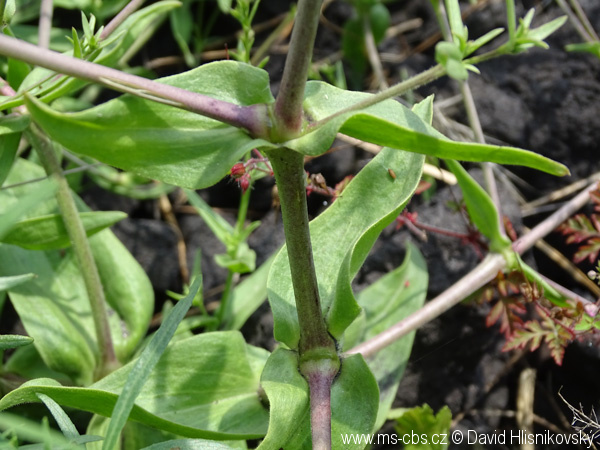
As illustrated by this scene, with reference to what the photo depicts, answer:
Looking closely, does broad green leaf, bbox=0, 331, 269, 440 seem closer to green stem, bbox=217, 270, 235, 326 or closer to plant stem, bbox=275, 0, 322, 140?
green stem, bbox=217, 270, 235, 326

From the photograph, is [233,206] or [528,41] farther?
[233,206]

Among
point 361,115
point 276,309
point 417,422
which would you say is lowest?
point 417,422

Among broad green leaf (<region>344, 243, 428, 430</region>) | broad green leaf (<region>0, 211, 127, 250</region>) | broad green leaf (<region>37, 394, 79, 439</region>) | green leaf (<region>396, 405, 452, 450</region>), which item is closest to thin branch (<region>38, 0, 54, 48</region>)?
broad green leaf (<region>0, 211, 127, 250</region>)

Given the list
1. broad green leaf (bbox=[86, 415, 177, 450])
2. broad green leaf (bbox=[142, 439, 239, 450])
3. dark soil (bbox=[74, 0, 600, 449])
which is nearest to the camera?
broad green leaf (bbox=[142, 439, 239, 450])

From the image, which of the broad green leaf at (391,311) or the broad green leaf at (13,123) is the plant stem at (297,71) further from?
the broad green leaf at (391,311)

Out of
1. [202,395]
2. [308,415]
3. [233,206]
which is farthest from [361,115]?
[233,206]

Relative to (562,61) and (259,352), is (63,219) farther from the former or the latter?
(562,61)
